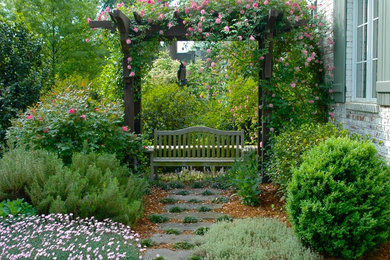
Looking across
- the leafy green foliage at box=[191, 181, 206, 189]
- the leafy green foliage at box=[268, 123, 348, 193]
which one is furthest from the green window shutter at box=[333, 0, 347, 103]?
the leafy green foliage at box=[191, 181, 206, 189]

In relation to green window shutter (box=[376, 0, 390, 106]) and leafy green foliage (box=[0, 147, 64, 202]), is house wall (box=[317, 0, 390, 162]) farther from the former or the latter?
leafy green foliage (box=[0, 147, 64, 202])

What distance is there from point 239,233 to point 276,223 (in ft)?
1.89

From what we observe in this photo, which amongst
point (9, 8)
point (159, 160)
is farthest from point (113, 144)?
point (9, 8)

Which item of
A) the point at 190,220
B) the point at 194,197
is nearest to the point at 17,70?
the point at 194,197

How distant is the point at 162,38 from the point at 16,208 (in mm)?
3808

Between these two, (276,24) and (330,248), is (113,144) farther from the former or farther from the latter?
(330,248)

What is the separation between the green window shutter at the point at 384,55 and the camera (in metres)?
4.95

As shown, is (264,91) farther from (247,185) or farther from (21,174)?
(21,174)

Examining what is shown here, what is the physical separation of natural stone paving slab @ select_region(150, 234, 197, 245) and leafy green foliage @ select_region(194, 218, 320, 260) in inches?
8.8

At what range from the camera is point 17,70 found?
8.68 meters

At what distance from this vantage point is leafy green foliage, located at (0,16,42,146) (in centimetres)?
836

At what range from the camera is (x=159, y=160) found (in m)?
7.69

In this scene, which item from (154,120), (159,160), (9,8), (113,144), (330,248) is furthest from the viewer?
(9,8)

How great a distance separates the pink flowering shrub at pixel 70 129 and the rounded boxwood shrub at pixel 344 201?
117 inches
